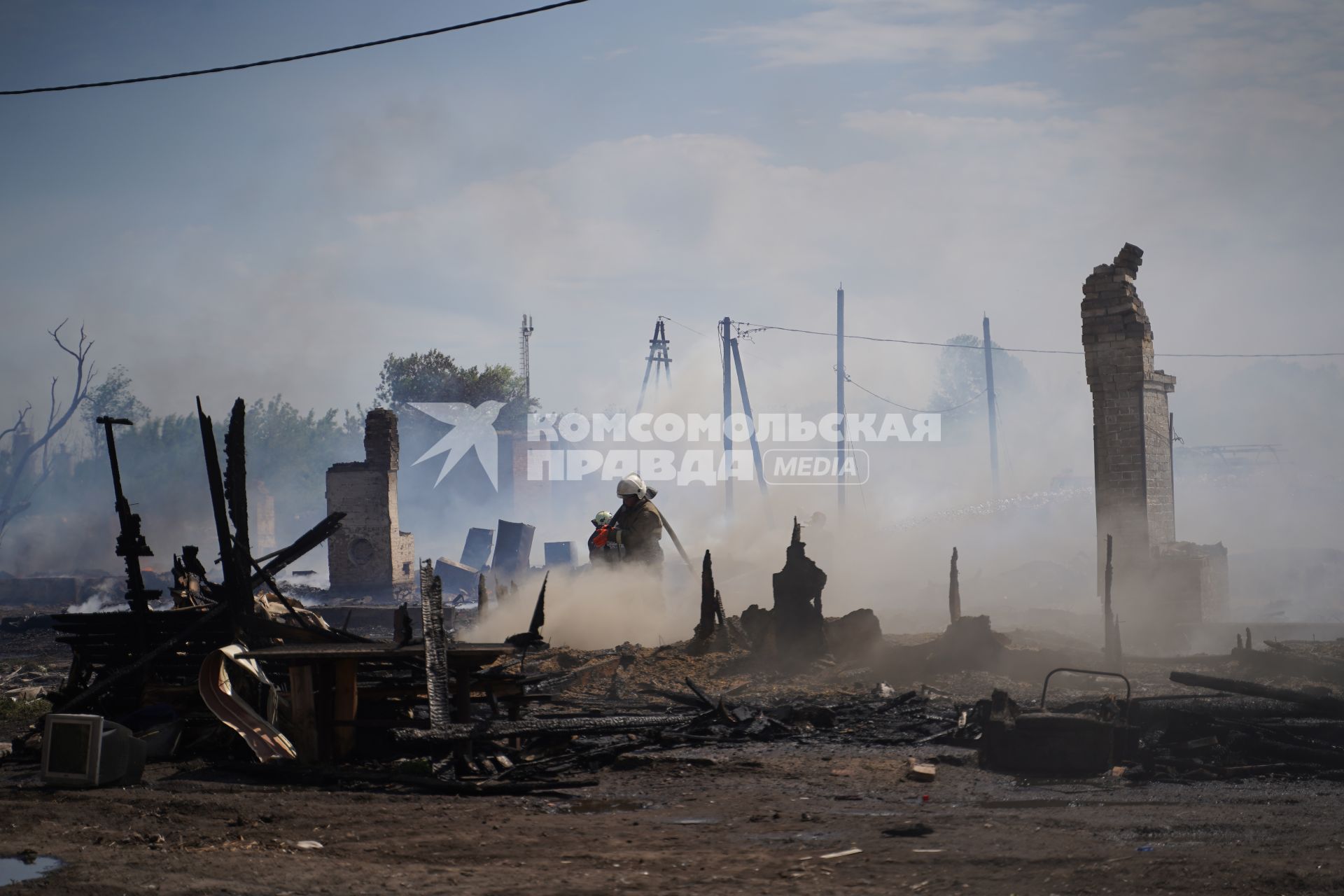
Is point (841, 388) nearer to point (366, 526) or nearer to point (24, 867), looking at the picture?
point (366, 526)

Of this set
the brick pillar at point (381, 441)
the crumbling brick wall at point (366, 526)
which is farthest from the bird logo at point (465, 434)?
the crumbling brick wall at point (366, 526)

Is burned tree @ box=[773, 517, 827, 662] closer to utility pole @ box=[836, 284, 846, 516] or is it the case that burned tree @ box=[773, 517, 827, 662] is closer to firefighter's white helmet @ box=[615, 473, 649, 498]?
firefighter's white helmet @ box=[615, 473, 649, 498]

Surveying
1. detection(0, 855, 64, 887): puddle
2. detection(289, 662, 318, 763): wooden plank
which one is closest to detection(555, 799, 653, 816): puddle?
detection(289, 662, 318, 763): wooden plank

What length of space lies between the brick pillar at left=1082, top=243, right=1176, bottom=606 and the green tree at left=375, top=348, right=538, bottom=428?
37738 mm

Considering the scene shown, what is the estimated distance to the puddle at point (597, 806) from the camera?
6.33 meters

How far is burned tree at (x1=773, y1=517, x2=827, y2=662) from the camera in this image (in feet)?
40.2

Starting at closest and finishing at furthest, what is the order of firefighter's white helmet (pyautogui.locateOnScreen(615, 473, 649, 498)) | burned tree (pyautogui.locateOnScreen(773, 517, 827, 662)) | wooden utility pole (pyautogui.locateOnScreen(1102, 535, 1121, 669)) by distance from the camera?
wooden utility pole (pyautogui.locateOnScreen(1102, 535, 1121, 669))
burned tree (pyautogui.locateOnScreen(773, 517, 827, 662))
firefighter's white helmet (pyautogui.locateOnScreen(615, 473, 649, 498))

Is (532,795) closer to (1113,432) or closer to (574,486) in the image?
(1113,432)

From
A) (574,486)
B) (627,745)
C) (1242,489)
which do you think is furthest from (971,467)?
(627,745)

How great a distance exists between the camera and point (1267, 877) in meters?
4.39

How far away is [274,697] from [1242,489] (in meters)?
45.6

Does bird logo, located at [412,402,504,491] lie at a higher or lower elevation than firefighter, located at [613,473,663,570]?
higher

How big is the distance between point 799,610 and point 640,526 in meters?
3.31

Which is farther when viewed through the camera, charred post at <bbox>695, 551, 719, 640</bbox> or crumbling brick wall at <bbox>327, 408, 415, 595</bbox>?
crumbling brick wall at <bbox>327, 408, 415, 595</bbox>
